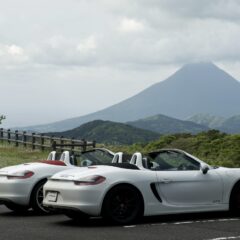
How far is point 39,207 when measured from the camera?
38.8 ft

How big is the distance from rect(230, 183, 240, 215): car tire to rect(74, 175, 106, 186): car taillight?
8.35ft

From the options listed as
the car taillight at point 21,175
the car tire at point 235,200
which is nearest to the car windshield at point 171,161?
the car tire at point 235,200

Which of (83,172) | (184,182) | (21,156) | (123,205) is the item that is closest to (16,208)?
(83,172)

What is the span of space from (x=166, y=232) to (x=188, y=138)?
784 inches

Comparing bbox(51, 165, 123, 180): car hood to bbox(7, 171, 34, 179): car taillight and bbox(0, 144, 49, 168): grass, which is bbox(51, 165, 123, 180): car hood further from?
bbox(0, 144, 49, 168): grass

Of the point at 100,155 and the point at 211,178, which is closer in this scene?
the point at 211,178

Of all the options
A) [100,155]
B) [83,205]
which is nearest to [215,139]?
[100,155]

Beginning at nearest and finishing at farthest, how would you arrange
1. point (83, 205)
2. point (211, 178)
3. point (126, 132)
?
point (83, 205) < point (211, 178) < point (126, 132)

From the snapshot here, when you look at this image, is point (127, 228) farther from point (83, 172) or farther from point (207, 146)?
point (207, 146)

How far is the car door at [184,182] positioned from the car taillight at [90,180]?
3.48 feet

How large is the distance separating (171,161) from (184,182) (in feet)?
1.61

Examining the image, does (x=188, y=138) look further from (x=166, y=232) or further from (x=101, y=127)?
(x=101, y=127)

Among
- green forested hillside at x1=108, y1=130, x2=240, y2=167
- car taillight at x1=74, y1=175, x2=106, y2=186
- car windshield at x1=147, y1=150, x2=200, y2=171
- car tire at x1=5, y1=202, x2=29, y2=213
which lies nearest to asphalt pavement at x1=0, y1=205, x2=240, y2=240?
car tire at x1=5, y1=202, x2=29, y2=213

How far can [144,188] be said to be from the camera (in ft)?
33.7
